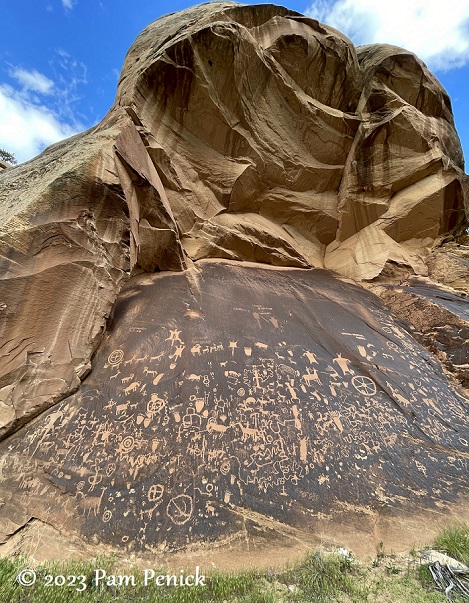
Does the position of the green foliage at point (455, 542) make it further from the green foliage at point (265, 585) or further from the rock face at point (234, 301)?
the rock face at point (234, 301)

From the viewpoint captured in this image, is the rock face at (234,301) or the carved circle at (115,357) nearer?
the rock face at (234,301)

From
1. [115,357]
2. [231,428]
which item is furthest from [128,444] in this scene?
[115,357]

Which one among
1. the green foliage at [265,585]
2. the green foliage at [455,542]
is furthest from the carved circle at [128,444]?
the green foliage at [455,542]

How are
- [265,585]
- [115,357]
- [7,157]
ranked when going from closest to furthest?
[265,585]
[115,357]
[7,157]

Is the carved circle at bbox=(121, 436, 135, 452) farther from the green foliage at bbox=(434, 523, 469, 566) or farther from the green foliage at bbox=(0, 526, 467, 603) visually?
the green foliage at bbox=(434, 523, 469, 566)

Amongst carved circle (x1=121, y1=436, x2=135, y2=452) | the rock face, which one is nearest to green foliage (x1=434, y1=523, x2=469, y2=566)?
the rock face

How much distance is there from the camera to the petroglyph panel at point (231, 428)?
9.55ft

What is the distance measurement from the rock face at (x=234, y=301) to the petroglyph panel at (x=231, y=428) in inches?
0.8

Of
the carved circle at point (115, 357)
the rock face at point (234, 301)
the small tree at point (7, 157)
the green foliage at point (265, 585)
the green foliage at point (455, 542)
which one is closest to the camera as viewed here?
the green foliage at point (265, 585)

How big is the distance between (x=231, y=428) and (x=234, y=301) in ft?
7.45

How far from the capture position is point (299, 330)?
4941 millimetres

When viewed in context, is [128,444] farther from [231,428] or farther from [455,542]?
[455,542]

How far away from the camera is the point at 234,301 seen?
5.29 metres

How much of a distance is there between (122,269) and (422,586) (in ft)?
14.9
